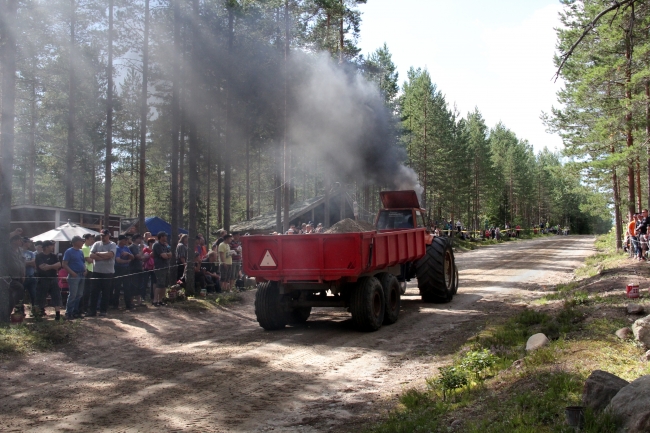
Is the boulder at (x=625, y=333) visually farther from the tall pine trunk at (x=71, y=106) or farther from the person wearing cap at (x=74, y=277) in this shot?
the tall pine trunk at (x=71, y=106)

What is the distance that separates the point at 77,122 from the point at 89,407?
2445cm

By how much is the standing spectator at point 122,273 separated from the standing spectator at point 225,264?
3242 millimetres

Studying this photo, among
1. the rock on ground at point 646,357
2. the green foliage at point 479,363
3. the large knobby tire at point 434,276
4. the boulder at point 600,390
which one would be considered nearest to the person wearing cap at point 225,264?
the large knobby tire at point 434,276

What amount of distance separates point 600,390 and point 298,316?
22.0ft

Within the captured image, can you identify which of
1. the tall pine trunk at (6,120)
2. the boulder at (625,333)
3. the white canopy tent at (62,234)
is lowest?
the boulder at (625,333)

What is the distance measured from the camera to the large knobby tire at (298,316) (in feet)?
33.7

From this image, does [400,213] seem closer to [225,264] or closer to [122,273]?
[225,264]

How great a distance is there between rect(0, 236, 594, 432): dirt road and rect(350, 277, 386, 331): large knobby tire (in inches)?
7.1

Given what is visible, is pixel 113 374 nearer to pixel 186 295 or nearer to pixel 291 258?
pixel 291 258

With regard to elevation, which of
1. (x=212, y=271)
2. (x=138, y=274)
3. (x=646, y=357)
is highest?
(x=138, y=274)

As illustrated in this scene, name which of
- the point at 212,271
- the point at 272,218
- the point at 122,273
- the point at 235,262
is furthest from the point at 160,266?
the point at 272,218

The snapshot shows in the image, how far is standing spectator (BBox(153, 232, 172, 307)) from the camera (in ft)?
42.3

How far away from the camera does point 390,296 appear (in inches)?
405

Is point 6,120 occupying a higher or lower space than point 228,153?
lower
